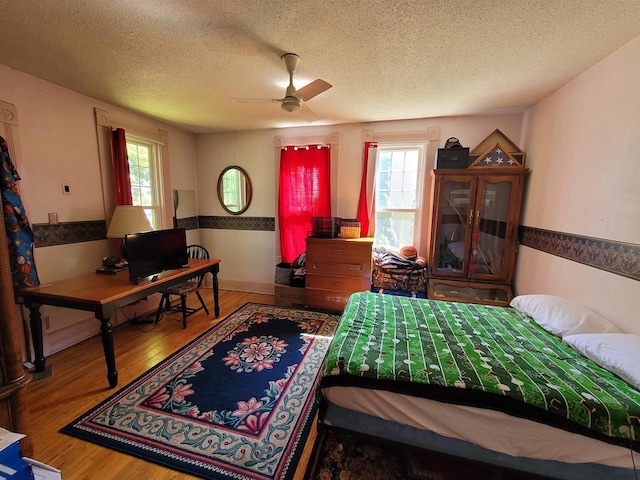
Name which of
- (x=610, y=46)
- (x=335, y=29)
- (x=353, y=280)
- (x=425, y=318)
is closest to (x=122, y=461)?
(x=425, y=318)

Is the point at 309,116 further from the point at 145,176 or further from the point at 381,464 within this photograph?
the point at 381,464

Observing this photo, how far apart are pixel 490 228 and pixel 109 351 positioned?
3.68 m

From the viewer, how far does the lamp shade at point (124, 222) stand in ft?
8.49

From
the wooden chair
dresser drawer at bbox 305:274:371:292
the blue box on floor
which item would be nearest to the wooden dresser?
dresser drawer at bbox 305:274:371:292

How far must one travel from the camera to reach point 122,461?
1.43 m

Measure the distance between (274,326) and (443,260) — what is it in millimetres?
2074

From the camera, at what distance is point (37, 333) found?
2.10 m

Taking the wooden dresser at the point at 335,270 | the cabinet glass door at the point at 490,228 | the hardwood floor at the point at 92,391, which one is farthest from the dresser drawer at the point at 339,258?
the hardwood floor at the point at 92,391

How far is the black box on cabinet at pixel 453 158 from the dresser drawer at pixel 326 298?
1874mm

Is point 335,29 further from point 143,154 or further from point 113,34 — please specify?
point 143,154

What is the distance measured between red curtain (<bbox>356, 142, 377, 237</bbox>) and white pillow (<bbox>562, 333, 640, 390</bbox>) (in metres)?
2.30

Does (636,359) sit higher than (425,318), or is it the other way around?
(636,359)

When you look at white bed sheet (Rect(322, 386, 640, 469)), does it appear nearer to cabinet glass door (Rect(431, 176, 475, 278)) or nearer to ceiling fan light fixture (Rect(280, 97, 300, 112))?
ceiling fan light fixture (Rect(280, 97, 300, 112))

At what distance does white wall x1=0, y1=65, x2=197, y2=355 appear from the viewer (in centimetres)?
220
